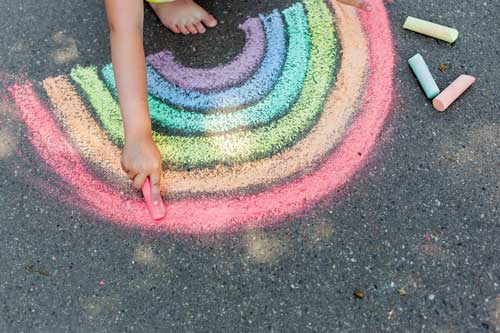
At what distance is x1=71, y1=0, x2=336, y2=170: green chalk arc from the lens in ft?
7.02

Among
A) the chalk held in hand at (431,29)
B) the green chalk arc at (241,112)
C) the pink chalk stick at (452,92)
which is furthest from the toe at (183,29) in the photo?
the pink chalk stick at (452,92)

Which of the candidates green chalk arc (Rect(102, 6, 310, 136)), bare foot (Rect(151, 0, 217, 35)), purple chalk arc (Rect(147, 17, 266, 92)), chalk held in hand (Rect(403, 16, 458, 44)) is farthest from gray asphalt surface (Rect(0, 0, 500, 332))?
bare foot (Rect(151, 0, 217, 35))

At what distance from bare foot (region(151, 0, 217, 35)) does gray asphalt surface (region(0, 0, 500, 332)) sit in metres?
0.77

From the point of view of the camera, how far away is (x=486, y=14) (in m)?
2.44

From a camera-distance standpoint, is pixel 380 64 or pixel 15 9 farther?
pixel 15 9

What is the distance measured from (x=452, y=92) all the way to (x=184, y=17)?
1.11 metres

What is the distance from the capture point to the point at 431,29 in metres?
2.35

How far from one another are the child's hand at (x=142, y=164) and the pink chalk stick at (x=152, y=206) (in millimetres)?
14

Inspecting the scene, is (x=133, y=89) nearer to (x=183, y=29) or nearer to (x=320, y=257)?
(x=183, y=29)

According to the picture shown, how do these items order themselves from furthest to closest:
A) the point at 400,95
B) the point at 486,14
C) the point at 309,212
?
the point at 486,14, the point at 400,95, the point at 309,212

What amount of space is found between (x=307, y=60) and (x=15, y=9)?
1.30 m

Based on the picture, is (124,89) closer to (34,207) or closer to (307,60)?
(34,207)

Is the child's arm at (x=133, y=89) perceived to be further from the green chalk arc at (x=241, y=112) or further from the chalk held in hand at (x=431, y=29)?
the chalk held in hand at (x=431, y=29)

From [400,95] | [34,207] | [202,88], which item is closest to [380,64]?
[400,95]
